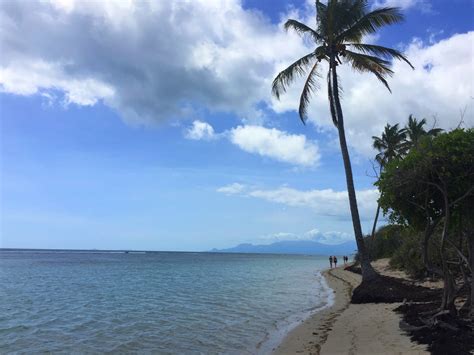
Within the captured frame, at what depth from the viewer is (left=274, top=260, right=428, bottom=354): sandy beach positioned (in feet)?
32.7

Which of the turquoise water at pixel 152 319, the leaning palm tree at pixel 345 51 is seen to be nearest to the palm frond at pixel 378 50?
the leaning palm tree at pixel 345 51

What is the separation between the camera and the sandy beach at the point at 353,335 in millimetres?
9969

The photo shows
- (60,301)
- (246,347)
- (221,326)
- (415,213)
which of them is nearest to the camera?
(415,213)

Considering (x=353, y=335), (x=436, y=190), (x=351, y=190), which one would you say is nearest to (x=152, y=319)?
(x=353, y=335)

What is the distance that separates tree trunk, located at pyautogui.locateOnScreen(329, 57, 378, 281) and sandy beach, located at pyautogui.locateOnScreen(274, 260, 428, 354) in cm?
425

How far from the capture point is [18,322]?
16.9 meters

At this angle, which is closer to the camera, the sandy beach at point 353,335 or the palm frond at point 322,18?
the sandy beach at point 353,335

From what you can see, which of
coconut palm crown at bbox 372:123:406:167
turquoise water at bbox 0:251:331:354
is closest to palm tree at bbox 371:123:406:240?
coconut palm crown at bbox 372:123:406:167

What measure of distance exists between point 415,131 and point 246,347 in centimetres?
3624

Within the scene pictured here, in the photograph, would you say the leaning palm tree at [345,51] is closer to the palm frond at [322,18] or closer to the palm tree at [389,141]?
the palm frond at [322,18]

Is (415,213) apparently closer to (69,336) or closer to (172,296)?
(69,336)

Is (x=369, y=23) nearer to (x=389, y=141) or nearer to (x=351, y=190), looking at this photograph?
(x=351, y=190)

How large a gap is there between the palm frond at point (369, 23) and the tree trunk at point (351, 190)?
1225 millimetres

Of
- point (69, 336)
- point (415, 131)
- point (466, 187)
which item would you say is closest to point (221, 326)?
point (69, 336)
